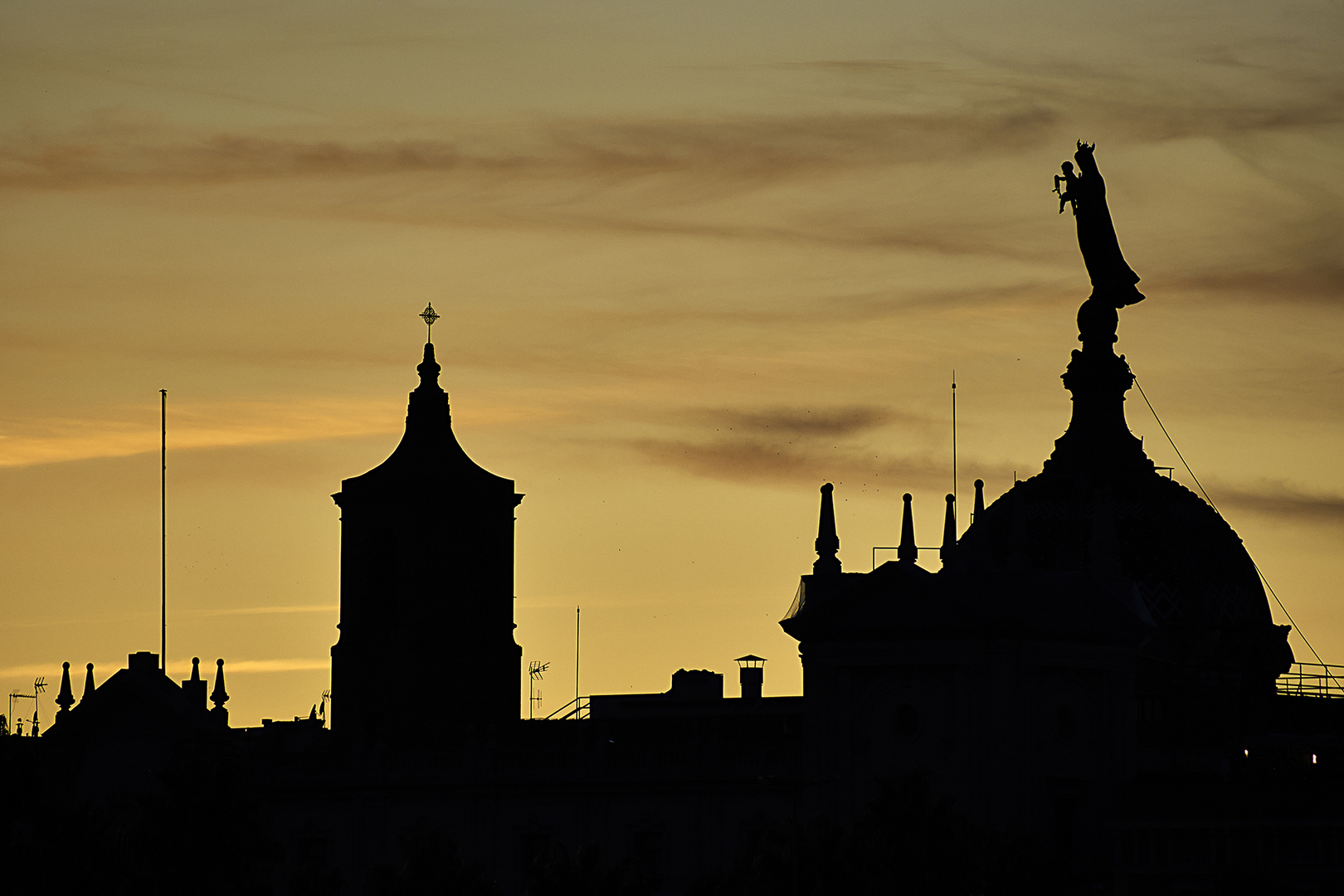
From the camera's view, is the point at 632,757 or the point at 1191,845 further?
the point at 632,757

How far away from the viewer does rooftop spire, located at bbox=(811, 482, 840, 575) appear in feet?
374

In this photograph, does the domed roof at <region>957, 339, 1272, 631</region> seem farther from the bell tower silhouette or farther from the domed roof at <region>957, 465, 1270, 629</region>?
the bell tower silhouette

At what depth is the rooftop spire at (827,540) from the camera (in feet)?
374

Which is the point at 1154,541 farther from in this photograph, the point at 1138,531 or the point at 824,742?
the point at 824,742

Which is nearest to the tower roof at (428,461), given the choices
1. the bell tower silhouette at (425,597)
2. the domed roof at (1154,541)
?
the bell tower silhouette at (425,597)

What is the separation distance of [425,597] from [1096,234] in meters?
30.1

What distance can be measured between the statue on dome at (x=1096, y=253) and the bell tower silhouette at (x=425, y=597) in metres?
23.9

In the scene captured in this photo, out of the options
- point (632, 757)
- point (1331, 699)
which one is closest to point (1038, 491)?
point (1331, 699)

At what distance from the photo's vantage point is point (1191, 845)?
353 feet

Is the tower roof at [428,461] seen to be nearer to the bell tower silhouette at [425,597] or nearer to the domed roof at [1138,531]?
the bell tower silhouette at [425,597]

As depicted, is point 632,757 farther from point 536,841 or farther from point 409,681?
point 409,681

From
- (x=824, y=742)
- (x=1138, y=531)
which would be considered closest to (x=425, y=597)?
(x=824, y=742)

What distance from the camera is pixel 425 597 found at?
128 m

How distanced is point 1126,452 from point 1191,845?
89.7 ft
